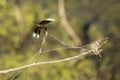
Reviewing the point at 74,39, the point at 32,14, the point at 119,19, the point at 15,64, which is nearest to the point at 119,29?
the point at 119,19

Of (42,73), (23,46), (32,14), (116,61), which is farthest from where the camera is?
(32,14)

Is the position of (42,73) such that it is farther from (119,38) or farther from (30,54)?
(119,38)

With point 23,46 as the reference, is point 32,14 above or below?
above

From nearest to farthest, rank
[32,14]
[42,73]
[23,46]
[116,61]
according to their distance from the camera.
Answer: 1. [42,73]
2. [116,61]
3. [23,46]
4. [32,14]

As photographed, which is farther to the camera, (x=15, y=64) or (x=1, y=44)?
(x=1, y=44)

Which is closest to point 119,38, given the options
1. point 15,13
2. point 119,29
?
point 119,29

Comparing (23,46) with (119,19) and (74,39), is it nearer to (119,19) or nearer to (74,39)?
(74,39)
